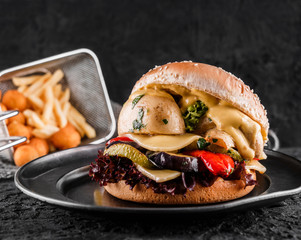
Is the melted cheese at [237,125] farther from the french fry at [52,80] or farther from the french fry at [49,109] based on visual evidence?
the french fry at [52,80]

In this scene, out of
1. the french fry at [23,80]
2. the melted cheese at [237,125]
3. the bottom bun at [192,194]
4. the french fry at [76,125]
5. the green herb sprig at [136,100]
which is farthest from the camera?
the french fry at [76,125]

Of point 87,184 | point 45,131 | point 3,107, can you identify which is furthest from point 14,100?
point 87,184

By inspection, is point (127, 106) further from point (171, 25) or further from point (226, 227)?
point (171, 25)

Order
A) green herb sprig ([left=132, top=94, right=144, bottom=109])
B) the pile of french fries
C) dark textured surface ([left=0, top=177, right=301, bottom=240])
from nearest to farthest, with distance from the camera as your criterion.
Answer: dark textured surface ([left=0, top=177, right=301, bottom=240]), green herb sprig ([left=132, top=94, right=144, bottom=109]), the pile of french fries

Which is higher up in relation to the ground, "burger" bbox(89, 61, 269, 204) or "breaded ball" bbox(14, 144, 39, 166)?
"burger" bbox(89, 61, 269, 204)

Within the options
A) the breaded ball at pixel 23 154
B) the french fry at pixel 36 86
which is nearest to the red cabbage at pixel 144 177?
the breaded ball at pixel 23 154

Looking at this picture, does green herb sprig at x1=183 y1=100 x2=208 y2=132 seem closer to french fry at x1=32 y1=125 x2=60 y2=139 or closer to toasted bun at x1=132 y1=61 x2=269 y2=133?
toasted bun at x1=132 y1=61 x2=269 y2=133

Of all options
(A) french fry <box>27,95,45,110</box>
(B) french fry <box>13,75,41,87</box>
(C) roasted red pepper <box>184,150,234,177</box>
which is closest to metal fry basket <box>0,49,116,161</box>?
(B) french fry <box>13,75,41,87</box>
